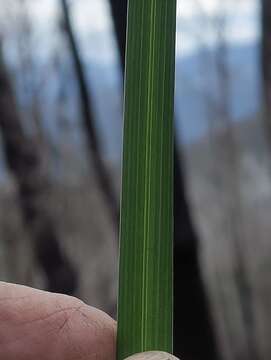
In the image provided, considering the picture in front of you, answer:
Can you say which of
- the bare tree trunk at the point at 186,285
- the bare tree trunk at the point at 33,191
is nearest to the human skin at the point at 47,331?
the bare tree trunk at the point at 186,285

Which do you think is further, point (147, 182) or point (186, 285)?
point (186, 285)

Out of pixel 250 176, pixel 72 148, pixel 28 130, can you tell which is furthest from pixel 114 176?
pixel 250 176

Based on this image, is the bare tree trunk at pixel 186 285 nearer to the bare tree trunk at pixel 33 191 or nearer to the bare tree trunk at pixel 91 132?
the bare tree trunk at pixel 91 132

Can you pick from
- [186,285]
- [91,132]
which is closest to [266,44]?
[91,132]

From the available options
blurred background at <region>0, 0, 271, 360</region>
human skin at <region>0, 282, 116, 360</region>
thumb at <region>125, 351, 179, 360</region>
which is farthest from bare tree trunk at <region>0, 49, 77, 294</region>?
thumb at <region>125, 351, 179, 360</region>

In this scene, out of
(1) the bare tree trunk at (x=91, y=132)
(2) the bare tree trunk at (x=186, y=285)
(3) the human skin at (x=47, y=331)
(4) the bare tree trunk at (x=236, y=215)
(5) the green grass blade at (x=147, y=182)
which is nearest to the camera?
(5) the green grass blade at (x=147, y=182)

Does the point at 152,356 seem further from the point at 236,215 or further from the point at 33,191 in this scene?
the point at 236,215

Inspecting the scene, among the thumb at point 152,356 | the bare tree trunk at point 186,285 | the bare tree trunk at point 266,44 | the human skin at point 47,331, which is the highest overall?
the bare tree trunk at point 266,44
